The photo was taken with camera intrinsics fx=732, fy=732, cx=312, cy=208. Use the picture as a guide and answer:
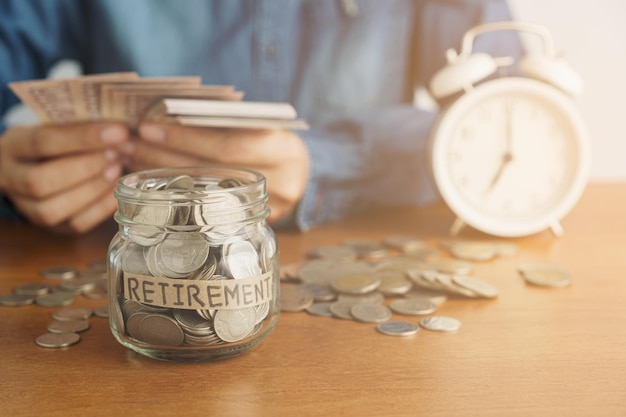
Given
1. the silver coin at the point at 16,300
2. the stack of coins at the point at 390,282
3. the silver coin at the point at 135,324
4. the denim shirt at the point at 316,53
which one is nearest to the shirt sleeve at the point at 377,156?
the denim shirt at the point at 316,53

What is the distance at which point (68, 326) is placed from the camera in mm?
874

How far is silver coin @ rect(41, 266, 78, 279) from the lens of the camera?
1086mm

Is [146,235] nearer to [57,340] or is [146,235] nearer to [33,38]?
[57,340]

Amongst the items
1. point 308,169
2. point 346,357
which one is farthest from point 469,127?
point 346,357

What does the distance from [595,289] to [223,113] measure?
58cm

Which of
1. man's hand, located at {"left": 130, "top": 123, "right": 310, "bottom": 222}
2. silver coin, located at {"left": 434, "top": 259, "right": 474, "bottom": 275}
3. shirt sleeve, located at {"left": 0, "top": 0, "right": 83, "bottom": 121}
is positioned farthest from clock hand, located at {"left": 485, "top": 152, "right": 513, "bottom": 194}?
shirt sleeve, located at {"left": 0, "top": 0, "right": 83, "bottom": 121}

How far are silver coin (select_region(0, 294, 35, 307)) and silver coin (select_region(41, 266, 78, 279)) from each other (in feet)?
0.31

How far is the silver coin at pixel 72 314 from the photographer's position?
907 mm

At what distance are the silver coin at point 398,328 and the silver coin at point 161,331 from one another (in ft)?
0.82

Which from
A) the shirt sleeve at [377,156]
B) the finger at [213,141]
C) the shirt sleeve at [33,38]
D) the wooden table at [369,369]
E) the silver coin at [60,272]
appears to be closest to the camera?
the wooden table at [369,369]

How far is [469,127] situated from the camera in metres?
1.33

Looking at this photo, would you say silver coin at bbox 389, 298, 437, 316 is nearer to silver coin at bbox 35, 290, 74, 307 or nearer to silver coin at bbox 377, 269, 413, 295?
silver coin at bbox 377, 269, 413, 295

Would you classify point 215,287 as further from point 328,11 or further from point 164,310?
point 328,11

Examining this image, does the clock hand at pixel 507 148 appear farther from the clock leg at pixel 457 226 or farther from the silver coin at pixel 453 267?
the silver coin at pixel 453 267
